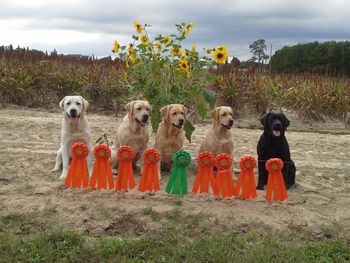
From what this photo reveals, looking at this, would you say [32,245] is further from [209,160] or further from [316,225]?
[316,225]

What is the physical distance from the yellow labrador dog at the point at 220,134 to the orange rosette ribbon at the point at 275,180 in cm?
101

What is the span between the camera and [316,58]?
73.9 ft

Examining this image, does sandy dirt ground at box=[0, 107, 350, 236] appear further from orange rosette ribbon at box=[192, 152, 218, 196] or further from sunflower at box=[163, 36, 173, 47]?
sunflower at box=[163, 36, 173, 47]

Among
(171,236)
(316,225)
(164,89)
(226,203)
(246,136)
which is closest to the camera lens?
(171,236)

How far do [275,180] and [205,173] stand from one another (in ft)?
2.52

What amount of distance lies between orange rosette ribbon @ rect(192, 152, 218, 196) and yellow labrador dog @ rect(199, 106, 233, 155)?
880mm

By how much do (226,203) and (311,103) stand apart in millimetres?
7485

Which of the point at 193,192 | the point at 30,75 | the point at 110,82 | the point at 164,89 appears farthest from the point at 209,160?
the point at 30,75

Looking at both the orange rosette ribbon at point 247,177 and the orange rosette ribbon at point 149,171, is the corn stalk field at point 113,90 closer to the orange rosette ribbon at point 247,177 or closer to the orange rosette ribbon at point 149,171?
the orange rosette ribbon at point 149,171

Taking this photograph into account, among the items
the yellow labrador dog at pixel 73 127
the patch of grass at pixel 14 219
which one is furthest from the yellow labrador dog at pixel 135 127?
the patch of grass at pixel 14 219

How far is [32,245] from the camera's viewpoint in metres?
3.43

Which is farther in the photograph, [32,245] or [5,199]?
[5,199]

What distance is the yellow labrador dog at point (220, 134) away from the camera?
5.52 metres

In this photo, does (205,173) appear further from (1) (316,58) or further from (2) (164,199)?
(1) (316,58)
